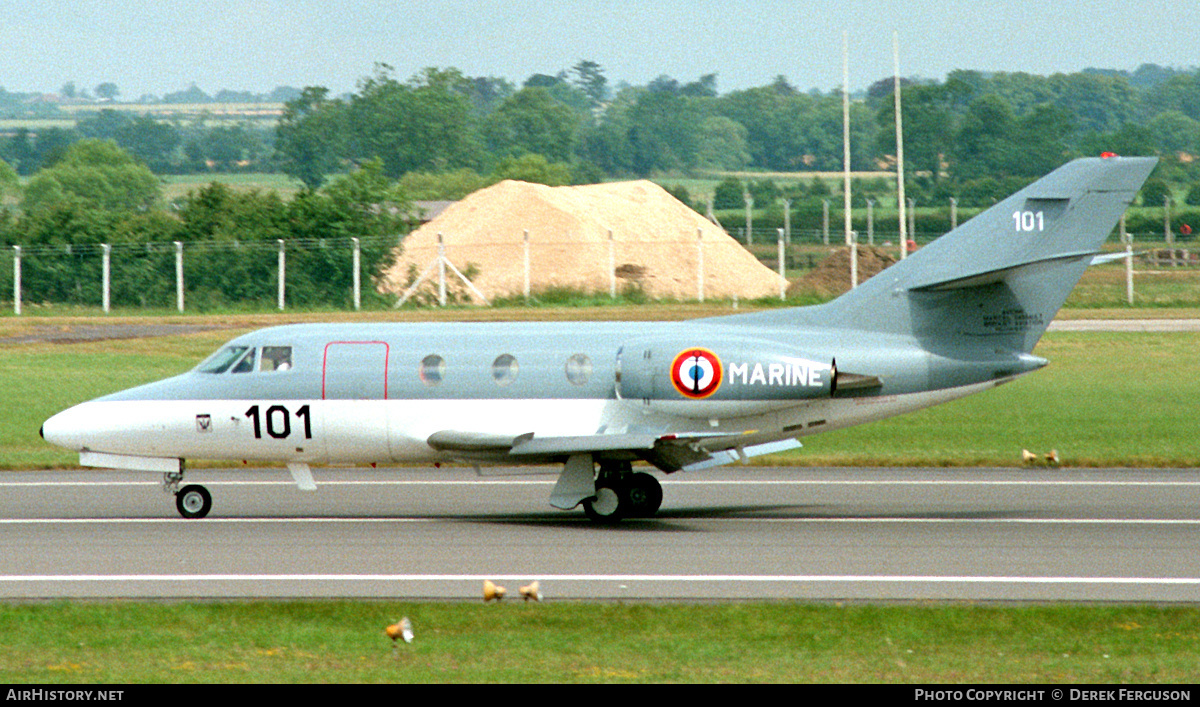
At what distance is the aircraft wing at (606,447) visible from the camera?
17.7 metres

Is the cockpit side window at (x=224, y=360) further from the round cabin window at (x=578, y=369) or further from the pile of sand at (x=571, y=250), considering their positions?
the pile of sand at (x=571, y=250)

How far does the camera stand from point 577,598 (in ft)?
44.5

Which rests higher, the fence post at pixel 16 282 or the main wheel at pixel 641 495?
the fence post at pixel 16 282

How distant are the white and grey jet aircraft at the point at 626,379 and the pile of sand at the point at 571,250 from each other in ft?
95.7

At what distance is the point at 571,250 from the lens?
53.1 m

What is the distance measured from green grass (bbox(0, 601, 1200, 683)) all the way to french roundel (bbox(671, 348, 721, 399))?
5333 millimetres

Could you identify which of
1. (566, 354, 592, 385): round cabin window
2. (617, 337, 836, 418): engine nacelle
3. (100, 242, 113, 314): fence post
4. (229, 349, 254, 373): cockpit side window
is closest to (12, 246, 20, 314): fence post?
(100, 242, 113, 314): fence post

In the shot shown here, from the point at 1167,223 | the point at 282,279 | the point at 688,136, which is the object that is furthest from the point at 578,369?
the point at 688,136

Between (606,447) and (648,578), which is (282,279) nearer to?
(606,447)

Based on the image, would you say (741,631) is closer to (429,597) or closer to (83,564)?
(429,597)

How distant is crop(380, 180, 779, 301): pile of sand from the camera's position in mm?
50906

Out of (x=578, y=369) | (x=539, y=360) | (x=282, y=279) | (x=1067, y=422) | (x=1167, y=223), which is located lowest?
(x=1067, y=422)

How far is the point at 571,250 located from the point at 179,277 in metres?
14.2

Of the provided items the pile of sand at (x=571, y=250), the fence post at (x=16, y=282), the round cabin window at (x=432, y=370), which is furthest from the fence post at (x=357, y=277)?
the round cabin window at (x=432, y=370)
